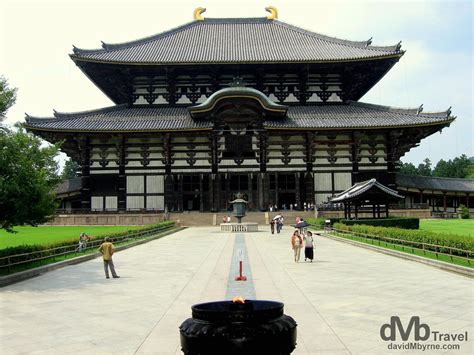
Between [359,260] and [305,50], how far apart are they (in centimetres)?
3937

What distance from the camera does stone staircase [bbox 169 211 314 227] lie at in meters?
45.4

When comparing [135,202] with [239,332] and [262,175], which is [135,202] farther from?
[239,332]

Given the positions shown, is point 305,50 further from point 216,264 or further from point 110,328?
point 110,328

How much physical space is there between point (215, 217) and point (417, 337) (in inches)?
1480

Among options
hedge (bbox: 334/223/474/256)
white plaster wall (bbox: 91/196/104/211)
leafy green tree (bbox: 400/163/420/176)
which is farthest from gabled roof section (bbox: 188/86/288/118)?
leafy green tree (bbox: 400/163/420/176)

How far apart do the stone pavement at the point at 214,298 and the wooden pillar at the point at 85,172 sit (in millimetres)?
29665

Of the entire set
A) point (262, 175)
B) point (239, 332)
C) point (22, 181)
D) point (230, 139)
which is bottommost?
point (239, 332)

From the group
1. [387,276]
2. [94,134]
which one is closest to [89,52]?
[94,134]

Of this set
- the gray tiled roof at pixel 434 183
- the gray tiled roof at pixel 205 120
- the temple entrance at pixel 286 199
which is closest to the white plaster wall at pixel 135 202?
the gray tiled roof at pixel 205 120

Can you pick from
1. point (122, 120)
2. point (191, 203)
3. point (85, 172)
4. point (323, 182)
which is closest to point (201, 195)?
point (191, 203)

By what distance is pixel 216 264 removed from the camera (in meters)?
18.2

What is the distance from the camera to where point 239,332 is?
9.98 feet

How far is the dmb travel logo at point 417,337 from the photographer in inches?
304

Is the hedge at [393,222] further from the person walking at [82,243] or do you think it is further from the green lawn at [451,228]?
the person walking at [82,243]
